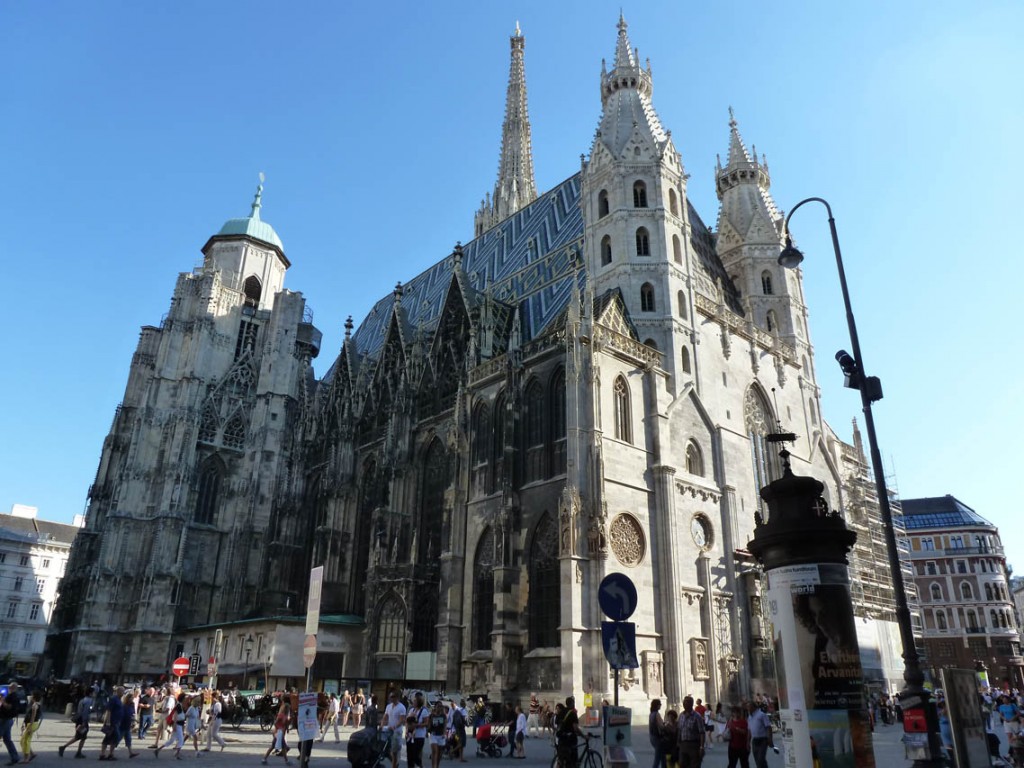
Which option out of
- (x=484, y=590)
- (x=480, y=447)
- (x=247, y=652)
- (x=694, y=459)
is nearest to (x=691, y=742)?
(x=484, y=590)

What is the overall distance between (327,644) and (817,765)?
30250mm

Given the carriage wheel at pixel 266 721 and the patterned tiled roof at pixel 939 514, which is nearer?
the carriage wheel at pixel 266 721

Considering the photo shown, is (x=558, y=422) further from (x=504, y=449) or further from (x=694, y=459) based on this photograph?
(x=694, y=459)

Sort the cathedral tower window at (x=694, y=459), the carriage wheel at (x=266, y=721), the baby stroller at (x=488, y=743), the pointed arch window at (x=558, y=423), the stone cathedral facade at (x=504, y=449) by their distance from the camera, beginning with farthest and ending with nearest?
the cathedral tower window at (x=694, y=459) → the pointed arch window at (x=558, y=423) → the stone cathedral facade at (x=504, y=449) → the carriage wheel at (x=266, y=721) → the baby stroller at (x=488, y=743)

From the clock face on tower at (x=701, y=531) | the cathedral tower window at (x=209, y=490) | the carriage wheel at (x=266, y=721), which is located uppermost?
the cathedral tower window at (x=209, y=490)

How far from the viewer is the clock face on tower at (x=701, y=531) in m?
31.1

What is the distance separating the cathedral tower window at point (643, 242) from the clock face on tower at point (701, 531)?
→ 1271 cm

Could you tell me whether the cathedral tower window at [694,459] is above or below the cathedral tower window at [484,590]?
above

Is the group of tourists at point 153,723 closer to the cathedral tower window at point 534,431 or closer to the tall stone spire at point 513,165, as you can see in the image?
the cathedral tower window at point 534,431

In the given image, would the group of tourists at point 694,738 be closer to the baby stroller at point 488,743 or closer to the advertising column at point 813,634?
the advertising column at point 813,634

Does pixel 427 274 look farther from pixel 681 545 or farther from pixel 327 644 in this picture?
pixel 681 545

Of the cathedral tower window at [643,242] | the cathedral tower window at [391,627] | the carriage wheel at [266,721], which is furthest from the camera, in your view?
the cathedral tower window at [643,242]

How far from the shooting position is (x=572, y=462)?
27.9 metres

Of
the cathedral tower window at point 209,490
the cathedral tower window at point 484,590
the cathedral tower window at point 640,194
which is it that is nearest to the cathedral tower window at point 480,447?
the cathedral tower window at point 484,590
